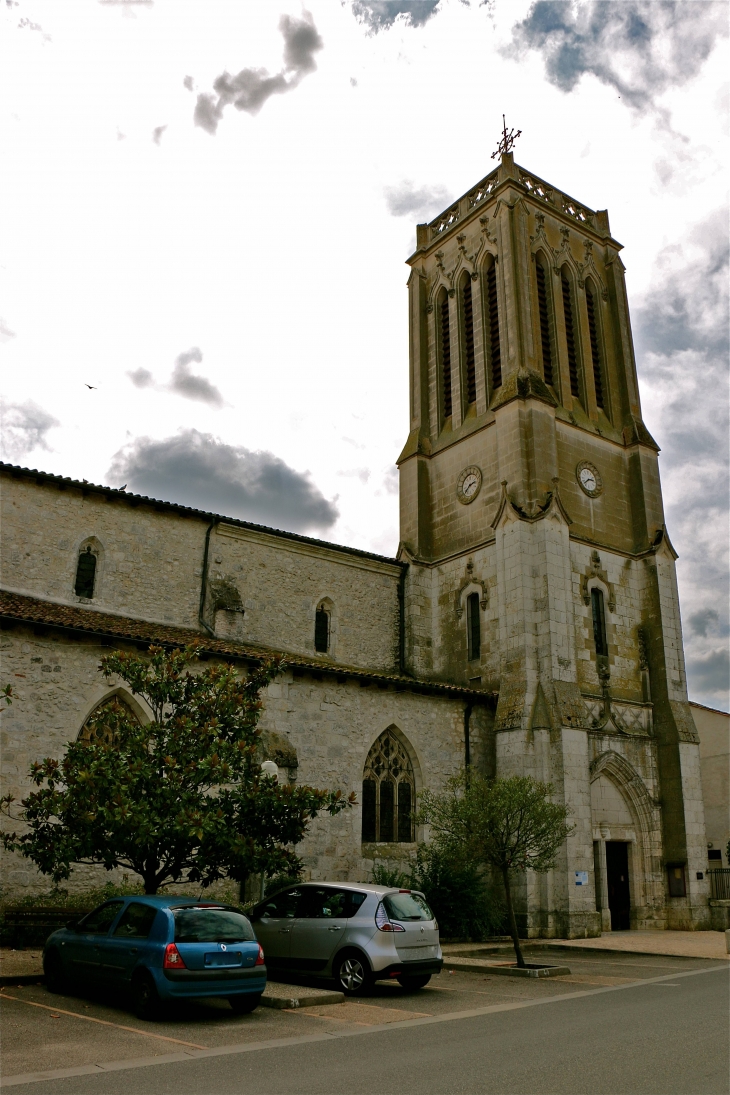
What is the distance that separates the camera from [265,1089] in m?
6.92

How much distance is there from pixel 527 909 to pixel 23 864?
12509mm

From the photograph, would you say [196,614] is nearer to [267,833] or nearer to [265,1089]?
[267,833]

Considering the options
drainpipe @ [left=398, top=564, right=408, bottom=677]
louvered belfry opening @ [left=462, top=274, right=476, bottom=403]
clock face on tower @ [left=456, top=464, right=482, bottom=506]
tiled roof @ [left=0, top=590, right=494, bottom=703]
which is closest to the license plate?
tiled roof @ [left=0, top=590, right=494, bottom=703]

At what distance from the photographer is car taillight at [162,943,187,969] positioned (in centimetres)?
968

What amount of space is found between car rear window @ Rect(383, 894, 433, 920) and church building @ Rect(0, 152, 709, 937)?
20.7 feet

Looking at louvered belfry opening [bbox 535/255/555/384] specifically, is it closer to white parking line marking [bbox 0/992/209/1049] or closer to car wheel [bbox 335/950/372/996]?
car wheel [bbox 335/950/372/996]

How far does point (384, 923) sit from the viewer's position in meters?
12.1

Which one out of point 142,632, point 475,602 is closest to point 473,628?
point 475,602

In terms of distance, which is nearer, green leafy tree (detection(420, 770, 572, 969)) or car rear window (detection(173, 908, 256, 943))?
car rear window (detection(173, 908, 256, 943))

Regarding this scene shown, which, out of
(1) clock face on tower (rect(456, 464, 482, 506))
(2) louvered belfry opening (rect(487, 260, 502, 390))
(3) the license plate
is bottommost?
(3) the license plate

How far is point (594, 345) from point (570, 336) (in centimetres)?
142

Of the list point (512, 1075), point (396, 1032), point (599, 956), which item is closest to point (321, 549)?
point (599, 956)

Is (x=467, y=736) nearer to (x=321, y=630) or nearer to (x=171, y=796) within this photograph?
(x=321, y=630)

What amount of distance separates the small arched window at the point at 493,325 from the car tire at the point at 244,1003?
22.9 m
